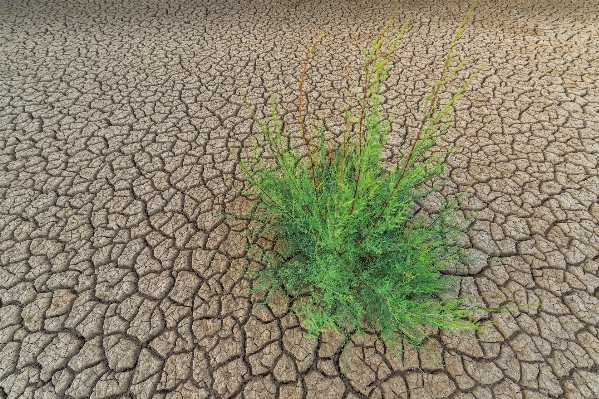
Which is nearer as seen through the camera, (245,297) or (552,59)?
(245,297)

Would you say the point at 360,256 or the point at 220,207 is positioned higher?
the point at 360,256

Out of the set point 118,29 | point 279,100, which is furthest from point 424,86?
point 118,29

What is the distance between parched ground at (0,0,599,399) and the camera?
176 cm

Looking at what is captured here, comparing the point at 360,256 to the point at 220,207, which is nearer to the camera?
the point at 360,256

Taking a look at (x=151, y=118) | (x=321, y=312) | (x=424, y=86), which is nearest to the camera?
(x=321, y=312)

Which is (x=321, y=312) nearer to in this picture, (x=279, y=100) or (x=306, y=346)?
(x=306, y=346)

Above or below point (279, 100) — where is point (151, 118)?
below

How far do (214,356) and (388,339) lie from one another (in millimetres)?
819

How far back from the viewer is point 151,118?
10.8 feet

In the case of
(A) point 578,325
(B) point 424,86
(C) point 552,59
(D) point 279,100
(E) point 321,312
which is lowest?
(E) point 321,312

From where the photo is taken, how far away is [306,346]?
184 centimetres

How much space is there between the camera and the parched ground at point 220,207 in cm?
176

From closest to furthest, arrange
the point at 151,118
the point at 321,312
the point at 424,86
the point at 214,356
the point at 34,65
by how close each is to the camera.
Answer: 1. the point at 214,356
2. the point at 321,312
3. the point at 151,118
4. the point at 424,86
5. the point at 34,65

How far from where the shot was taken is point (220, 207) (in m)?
2.52
